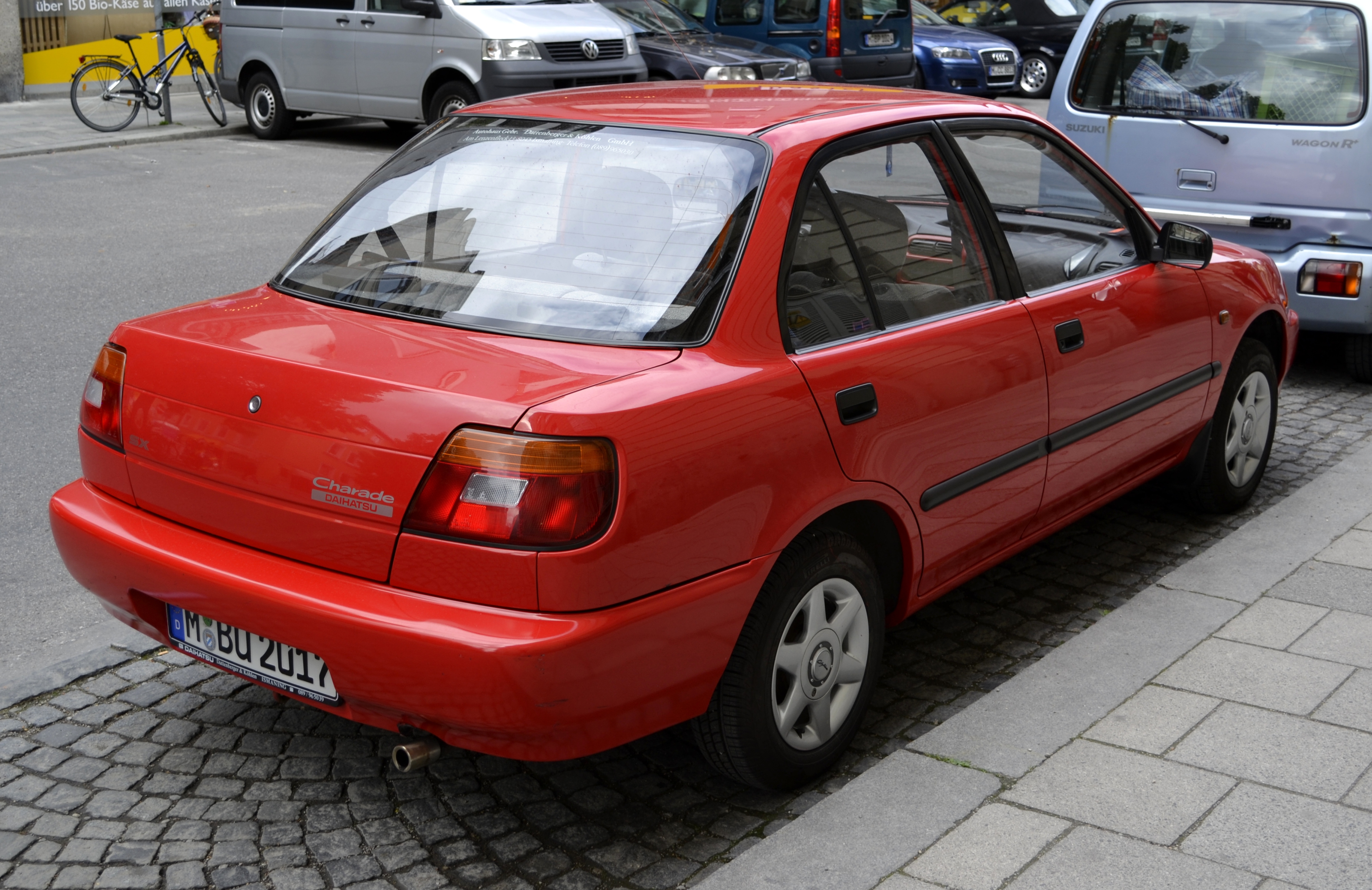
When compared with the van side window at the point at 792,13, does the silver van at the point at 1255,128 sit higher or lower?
lower

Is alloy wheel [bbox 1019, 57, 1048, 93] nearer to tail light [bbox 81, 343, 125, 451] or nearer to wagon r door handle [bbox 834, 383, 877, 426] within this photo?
wagon r door handle [bbox 834, 383, 877, 426]

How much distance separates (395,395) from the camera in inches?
110

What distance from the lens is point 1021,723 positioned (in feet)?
11.5

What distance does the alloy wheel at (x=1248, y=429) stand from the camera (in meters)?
5.20

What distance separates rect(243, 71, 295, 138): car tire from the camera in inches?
603

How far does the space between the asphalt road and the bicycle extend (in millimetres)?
840

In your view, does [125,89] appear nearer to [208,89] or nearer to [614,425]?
[208,89]

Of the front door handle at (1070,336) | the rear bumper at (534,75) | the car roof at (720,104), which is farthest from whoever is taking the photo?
the rear bumper at (534,75)

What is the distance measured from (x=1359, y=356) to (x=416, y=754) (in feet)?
20.0

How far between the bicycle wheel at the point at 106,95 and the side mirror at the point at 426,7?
3784 mm

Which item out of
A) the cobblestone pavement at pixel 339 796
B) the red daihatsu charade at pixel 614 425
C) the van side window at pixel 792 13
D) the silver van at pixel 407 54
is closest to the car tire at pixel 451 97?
the silver van at pixel 407 54

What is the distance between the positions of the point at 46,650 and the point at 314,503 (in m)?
1.72

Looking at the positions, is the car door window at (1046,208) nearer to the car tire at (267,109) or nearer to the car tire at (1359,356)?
the car tire at (1359,356)

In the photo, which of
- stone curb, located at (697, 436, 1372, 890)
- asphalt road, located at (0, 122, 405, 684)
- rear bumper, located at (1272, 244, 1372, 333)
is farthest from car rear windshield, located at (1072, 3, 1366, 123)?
asphalt road, located at (0, 122, 405, 684)
